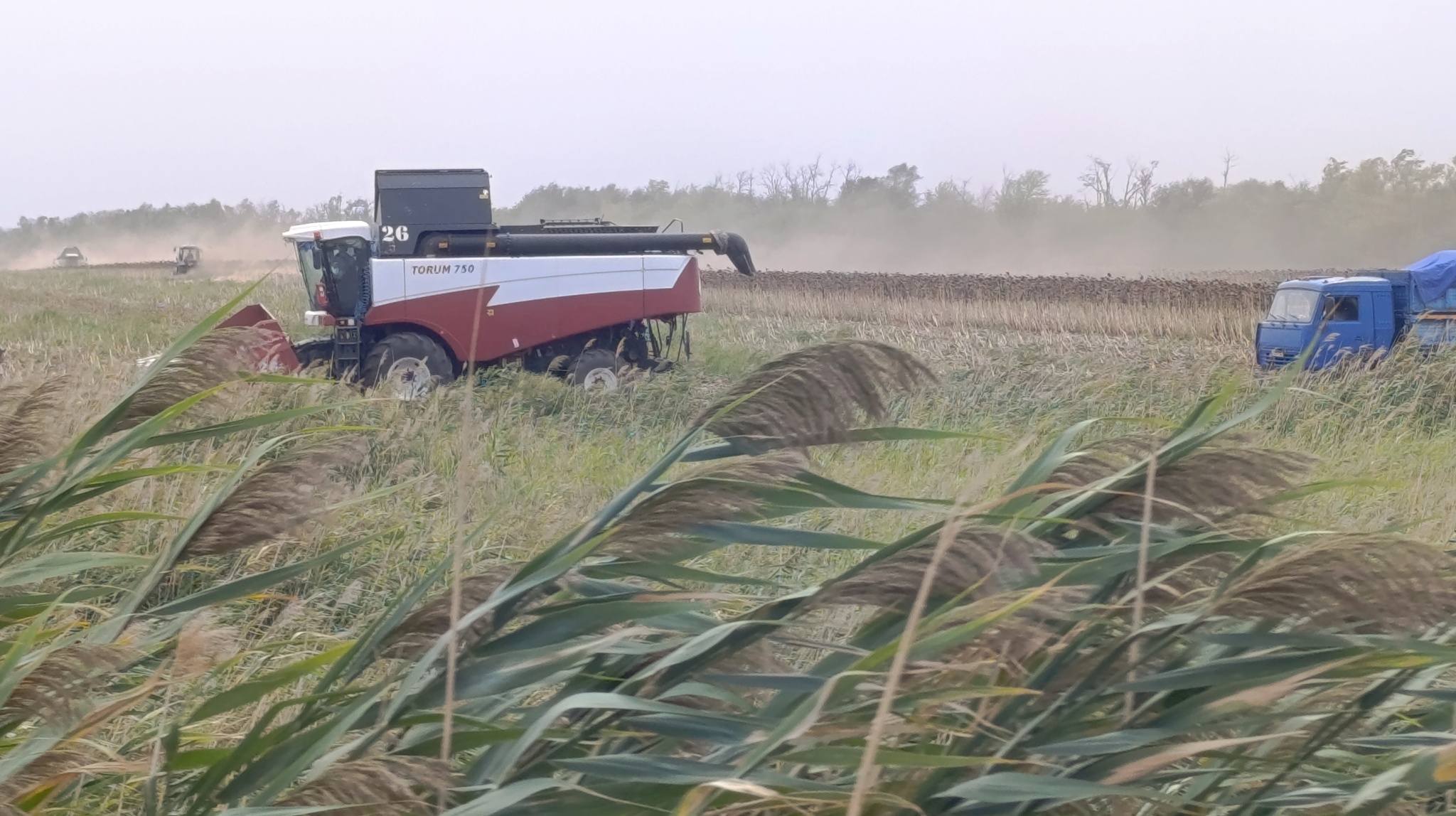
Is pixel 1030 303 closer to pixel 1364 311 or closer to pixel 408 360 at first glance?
pixel 1364 311

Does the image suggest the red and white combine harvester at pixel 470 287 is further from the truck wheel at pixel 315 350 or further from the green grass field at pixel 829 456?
the green grass field at pixel 829 456

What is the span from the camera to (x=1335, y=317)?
592 inches

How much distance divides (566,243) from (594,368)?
174 cm

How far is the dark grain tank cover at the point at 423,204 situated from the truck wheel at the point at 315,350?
1.37 meters

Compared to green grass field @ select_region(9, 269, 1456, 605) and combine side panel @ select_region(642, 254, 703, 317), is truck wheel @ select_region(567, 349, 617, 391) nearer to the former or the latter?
combine side panel @ select_region(642, 254, 703, 317)

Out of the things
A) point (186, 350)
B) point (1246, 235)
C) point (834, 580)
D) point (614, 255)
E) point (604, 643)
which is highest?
point (1246, 235)

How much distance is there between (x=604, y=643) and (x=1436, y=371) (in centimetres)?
1064

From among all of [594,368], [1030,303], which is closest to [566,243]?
[594,368]

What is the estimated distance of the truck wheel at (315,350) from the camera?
13.3 metres

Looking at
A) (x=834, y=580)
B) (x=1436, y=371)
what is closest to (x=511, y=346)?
(x=1436, y=371)

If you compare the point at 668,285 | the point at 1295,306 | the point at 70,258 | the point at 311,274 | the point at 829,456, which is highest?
the point at 70,258

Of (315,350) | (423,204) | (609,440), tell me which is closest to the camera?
(609,440)

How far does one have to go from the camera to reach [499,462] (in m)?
6.77

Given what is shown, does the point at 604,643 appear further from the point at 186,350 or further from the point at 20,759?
the point at 186,350
